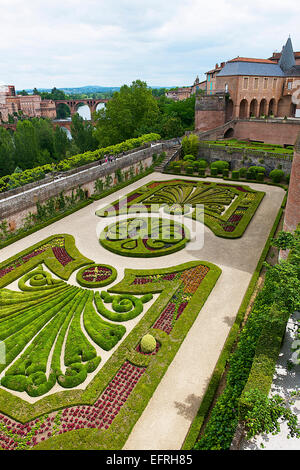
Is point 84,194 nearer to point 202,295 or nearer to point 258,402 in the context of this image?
point 202,295

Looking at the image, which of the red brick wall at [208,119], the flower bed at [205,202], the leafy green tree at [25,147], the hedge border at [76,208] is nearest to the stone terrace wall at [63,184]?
the hedge border at [76,208]

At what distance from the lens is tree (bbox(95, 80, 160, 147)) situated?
5606cm

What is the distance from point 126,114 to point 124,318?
4676 cm

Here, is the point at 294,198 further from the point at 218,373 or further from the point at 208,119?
the point at 208,119

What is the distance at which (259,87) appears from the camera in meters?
51.8

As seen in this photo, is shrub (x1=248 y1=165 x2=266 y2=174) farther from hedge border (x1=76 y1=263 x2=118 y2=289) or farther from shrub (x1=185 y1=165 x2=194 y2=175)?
hedge border (x1=76 y1=263 x2=118 y2=289)

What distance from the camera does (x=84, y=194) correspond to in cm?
3247

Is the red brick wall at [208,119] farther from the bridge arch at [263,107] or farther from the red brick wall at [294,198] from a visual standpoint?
the red brick wall at [294,198]

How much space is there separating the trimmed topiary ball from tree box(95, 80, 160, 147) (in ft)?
154

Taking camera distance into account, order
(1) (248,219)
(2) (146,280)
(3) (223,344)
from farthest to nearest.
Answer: (1) (248,219) < (2) (146,280) < (3) (223,344)

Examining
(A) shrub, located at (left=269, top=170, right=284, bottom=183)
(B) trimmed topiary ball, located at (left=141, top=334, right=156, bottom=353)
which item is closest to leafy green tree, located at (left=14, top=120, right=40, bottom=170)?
(A) shrub, located at (left=269, top=170, right=284, bottom=183)

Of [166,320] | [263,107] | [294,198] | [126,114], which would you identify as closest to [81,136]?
[126,114]

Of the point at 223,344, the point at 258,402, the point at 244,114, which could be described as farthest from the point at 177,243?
the point at 244,114
